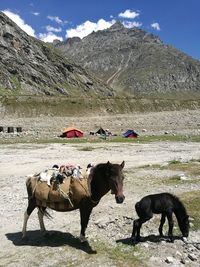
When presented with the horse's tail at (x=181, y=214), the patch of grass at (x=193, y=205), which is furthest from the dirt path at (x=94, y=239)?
the patch of grass at (x=193, y=205)

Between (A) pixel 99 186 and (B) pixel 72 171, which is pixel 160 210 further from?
(B) pixel 72 171

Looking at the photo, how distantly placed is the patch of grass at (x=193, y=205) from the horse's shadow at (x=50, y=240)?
446 centimetres

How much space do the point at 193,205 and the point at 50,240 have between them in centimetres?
708

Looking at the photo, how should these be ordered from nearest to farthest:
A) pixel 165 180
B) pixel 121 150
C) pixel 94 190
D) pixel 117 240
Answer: pixel 94 190, pixel 117 240, pixel 165 180, pixel 121 150

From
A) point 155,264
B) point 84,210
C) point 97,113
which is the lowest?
point 155,264

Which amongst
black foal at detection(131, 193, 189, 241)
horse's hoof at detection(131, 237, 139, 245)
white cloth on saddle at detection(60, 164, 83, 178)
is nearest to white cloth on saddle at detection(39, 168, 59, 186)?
white cloth on saddle at detection(60, 164, 83, 178)

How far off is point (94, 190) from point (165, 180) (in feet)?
41.9

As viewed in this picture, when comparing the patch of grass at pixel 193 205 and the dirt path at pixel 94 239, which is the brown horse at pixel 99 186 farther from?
the patch of grass at pixel 193 205

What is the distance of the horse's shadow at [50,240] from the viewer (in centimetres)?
1428

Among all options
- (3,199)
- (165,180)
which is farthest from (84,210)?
(165,180)

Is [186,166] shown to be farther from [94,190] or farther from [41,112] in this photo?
[41,112]

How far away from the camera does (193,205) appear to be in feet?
61.8

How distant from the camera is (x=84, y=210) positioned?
14.0 meters

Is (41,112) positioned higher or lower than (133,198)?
higher
